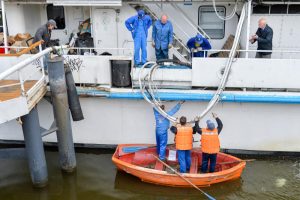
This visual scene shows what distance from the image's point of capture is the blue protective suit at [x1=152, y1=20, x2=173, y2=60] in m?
8.61

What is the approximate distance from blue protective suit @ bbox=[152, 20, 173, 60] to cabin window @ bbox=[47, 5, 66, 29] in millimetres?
3145

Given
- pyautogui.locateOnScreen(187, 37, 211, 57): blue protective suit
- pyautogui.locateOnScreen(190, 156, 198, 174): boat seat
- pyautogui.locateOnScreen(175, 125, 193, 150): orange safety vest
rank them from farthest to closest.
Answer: pyautogui.locateOnScreen(187, 37, 211, 57): blue protective suit
pyautogui.locateOnScreen(190, 156, 198, 174): boat seat
pyautogui.locateOnScreen(175, 125, 193, 150): orange safety vest

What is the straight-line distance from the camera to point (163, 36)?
342 inches

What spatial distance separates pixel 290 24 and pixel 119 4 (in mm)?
4308

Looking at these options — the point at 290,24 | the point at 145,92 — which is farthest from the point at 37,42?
the point at 290,24

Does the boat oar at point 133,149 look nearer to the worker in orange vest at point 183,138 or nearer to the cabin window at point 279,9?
the worker in orange vest at point 183,138

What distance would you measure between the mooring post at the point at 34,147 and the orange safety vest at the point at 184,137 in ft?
9.51

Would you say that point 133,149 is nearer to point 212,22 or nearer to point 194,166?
point 194,166

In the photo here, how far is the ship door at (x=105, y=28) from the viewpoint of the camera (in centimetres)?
979

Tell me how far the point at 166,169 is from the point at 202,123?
1417 millimetres

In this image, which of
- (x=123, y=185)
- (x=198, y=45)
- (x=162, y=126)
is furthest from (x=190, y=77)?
(x=123, y=185)

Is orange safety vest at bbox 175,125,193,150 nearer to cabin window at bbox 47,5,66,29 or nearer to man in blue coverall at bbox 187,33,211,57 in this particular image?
man in blue coverall at bbox 187,33,211,57

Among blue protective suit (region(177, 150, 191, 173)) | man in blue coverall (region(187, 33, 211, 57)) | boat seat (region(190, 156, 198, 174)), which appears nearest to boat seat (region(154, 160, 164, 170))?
blue protective suit (region(177, 150, 191, 173))

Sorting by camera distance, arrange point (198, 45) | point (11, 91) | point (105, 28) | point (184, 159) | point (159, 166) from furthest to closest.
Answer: point (105, 28) → point (198, 45) → point (159, 166) → point (184, 159) → point (11, 91)
